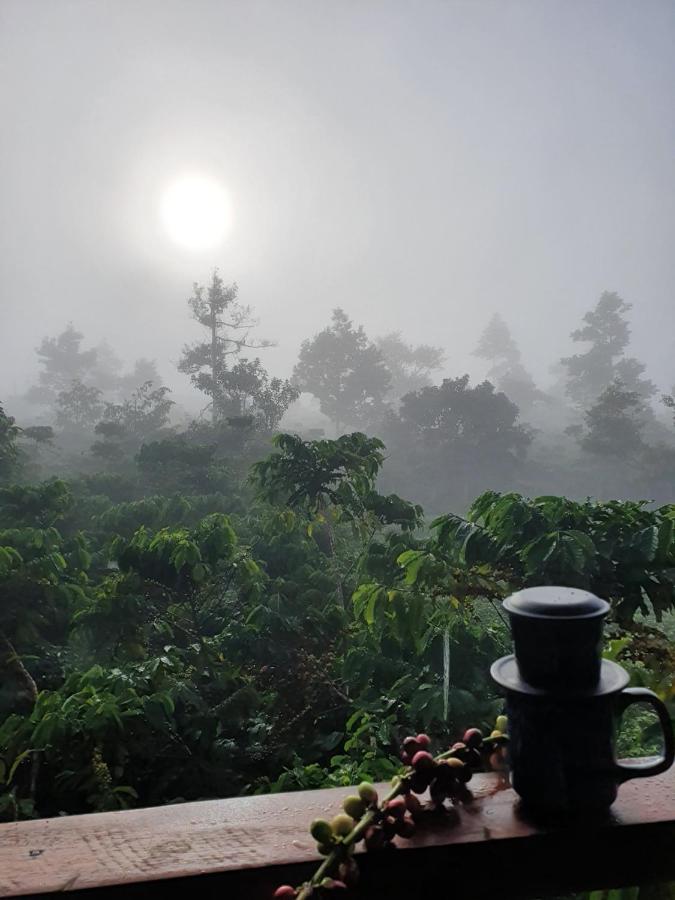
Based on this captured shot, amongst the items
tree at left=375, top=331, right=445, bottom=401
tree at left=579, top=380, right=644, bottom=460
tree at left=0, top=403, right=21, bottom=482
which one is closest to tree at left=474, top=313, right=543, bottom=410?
tree at left=375, top=331, right=445, bottom=401

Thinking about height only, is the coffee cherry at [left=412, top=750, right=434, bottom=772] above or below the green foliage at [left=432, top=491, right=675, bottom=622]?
above

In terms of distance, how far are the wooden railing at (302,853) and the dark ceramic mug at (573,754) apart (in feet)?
0.16

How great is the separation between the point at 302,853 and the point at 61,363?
69062 millimetres

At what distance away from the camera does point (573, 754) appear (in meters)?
1.05

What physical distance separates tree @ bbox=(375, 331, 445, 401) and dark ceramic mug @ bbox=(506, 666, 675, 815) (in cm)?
6120

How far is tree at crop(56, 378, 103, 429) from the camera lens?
147 ft

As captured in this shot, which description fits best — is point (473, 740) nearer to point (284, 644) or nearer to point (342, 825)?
point (342, 825)

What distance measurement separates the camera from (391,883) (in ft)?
3.26

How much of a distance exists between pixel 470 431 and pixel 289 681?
109ft

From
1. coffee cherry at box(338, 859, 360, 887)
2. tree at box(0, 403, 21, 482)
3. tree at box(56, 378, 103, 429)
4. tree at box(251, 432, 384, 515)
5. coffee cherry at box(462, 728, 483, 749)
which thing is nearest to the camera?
coffee cherry at box(338, 859, 360, 887)

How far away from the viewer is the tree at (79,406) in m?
44.9

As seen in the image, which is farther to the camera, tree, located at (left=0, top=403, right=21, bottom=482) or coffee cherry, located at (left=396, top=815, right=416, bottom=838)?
tree, located at (left=0, top=403, right=21, bottom=482)

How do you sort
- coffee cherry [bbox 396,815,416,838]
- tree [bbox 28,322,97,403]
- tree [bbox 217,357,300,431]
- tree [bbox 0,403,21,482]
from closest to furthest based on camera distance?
coffee cherry [bbox 396,815,416,838], tree [bbox 0,403,21,482], tree [bbox 217,357,300,431], tree [bbox 28,322,97,403]

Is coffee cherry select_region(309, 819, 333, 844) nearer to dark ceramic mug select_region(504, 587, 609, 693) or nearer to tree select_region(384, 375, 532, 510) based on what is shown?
dark ceramic mug select_region(504, 587, 609, 693)
